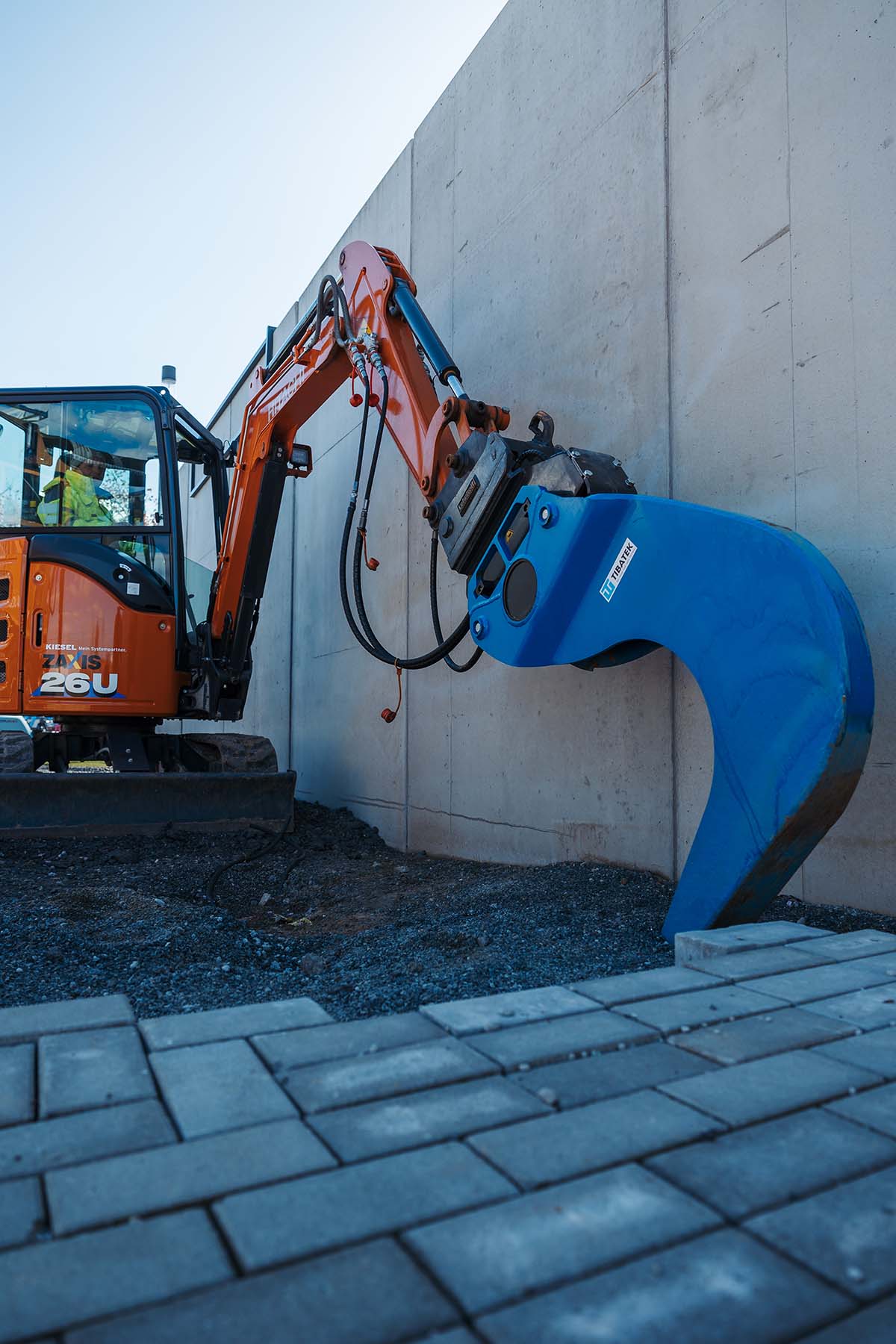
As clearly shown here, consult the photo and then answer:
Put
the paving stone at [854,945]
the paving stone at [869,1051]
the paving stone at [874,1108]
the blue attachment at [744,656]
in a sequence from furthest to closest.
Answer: the blue attachment at [744,656]
the paving stone at [854,945]
the paving stone at [869,1051]
the paving stone at [874,1108]

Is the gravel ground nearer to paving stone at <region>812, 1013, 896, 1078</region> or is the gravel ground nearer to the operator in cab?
paving stone at <region>812, 1013, 896, 1078</region>

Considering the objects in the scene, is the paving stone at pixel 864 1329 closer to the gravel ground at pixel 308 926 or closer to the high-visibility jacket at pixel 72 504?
the gravel ground at pixel 308 926

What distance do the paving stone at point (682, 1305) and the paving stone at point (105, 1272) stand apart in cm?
29

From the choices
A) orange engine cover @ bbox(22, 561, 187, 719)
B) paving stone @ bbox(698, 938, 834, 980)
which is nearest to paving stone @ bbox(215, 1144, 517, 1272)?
paving stone @ bbox(698, 938, 834, 980)

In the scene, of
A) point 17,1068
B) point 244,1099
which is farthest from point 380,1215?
point 17,1068

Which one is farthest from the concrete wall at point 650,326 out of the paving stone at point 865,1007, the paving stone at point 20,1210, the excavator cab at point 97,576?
the paving stone at point 20,1210

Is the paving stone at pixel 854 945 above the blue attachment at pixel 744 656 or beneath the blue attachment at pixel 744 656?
beneath

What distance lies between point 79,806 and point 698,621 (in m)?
3.50

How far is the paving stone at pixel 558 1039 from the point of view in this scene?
4.69 ft

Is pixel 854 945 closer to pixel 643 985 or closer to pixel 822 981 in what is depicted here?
pixel 822 981

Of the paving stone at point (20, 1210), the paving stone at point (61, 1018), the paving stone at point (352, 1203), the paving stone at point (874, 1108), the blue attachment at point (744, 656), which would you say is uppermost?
the blue attachment at point (744, 656)

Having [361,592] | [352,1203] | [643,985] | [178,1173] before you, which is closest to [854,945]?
[643,985]

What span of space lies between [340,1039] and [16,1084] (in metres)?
0.48

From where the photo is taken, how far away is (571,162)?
4.22 m
